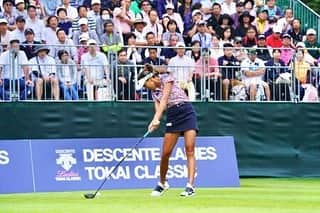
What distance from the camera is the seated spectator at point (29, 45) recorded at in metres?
22.1

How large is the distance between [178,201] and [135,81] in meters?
7.87

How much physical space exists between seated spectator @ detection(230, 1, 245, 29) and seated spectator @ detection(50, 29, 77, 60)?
5564 millimetres

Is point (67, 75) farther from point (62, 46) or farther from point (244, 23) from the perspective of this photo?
point (244, 23)

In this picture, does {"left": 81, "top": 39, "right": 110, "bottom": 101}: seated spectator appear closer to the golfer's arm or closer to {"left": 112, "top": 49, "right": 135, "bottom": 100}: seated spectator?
{"left": 112, "top": 49, "right": 135, "bottom": 100}: seated spectator

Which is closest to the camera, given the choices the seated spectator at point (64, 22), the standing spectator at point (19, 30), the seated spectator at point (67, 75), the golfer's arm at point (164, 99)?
the golfer's arm at point (164, 99)

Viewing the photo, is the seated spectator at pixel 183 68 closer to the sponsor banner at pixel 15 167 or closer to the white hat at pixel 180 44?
the white hat at pixel 180 44

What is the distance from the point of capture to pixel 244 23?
27344 millimetres

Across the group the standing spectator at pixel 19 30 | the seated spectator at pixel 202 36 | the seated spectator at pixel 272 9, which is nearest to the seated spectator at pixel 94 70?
the standing spectator at pixel 19 30

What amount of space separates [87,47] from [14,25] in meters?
2.07

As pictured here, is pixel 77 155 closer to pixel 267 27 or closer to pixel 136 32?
pixel 136 32

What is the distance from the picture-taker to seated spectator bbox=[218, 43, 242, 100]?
23.9 metres

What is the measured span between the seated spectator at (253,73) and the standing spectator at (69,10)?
4.35 metres

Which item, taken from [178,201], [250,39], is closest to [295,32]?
[250,39]

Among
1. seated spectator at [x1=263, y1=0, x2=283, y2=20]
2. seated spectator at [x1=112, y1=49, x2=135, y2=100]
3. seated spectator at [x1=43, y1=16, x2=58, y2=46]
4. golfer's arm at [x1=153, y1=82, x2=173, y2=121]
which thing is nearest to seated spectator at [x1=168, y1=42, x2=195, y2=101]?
seated spectator at [x1=112, y1=49, x2=135, y2=100]
